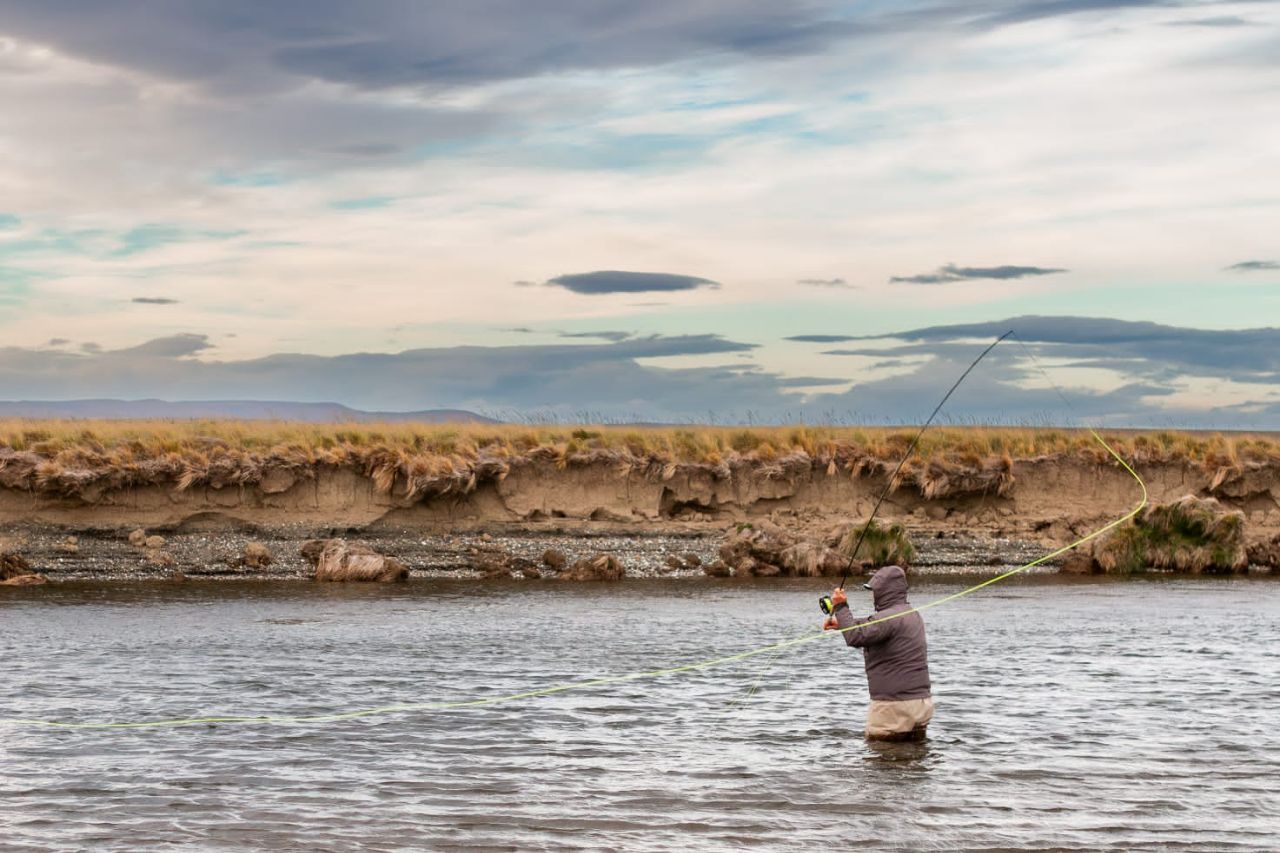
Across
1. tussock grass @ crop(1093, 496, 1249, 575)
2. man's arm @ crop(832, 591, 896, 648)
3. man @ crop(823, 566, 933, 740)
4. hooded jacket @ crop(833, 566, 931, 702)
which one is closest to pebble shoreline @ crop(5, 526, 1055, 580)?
tussock grass @ crop(1093, 496, 1249, 575)

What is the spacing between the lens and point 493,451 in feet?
124

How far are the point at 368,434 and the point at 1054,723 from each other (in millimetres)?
27523

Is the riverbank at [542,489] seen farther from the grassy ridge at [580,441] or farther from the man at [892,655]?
the man at [892,655]

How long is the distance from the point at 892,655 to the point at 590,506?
24674 mm

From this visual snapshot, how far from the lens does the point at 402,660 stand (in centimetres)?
2041

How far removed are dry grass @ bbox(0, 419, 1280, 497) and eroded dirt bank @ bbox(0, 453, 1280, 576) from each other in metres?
0.13

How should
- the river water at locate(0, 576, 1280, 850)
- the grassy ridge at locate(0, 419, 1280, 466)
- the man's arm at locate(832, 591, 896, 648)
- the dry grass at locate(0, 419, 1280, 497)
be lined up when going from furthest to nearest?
the grassy ridge at locate(0, 419, 1280, 466)
the dry grass at locate(0, 419, 1280, 497)
the man's arm at locate(832, 591, 896, 648)
the river water at locate(0, 576, 1280, 850)

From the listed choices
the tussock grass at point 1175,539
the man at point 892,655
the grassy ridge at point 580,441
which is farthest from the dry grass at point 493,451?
the man at point 892,655

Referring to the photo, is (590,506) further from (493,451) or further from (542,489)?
(493,451)

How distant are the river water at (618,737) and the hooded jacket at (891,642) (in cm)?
62

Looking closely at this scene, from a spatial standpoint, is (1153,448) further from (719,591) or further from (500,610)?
(500,610)

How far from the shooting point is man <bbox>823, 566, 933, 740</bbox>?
44.8 feet

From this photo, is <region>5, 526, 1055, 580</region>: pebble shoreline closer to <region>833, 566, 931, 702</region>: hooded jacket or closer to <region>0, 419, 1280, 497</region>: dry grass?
<region>0, 419, 1280, 497</region>: dry grass

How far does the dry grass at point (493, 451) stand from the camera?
3553cm
